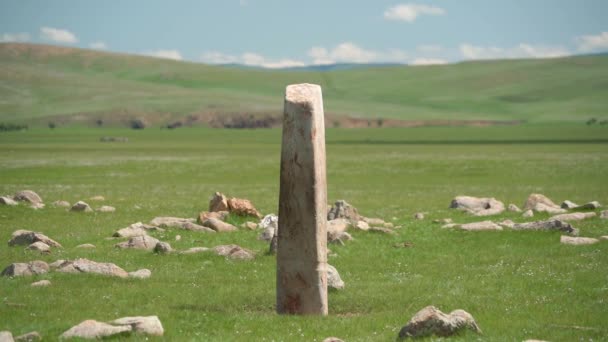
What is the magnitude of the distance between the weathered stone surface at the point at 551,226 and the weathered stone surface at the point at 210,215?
32.4ft

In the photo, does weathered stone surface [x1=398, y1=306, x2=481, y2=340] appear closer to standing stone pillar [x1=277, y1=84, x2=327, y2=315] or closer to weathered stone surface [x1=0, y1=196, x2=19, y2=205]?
standing stone pillar [x1=277, y1=84, x2=327, y2=315]

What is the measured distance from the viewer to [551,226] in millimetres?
27766

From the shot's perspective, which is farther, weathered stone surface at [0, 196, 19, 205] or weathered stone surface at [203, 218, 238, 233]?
weathered stone surface at [0, 196, 19, 205]

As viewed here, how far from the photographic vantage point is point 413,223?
3231 centimetres

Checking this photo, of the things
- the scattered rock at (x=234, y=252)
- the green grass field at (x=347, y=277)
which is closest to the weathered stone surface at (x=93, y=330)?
the green grass field at (x=347, y=277)

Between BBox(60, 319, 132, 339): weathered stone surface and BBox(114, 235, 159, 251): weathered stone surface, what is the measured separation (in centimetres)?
1056

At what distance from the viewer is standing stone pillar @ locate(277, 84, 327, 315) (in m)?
17.1

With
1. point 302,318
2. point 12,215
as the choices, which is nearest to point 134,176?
point 12,215

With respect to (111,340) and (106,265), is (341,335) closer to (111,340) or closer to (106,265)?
(111,340)

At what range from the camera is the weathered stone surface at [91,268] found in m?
20.4

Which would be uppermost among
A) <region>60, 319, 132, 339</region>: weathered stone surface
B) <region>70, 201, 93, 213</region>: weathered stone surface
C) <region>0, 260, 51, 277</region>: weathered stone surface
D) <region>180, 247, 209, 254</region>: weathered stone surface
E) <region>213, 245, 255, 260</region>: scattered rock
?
<region>60, 319, 132, 339</region>: weathered stone surface

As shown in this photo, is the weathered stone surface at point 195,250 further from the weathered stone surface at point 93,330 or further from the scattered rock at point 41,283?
the weathered stone surface at point 93,330

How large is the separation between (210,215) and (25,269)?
11.5m

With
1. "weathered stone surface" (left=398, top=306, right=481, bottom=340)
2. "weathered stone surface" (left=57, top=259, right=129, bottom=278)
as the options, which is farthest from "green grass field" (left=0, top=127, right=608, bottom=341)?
"weathered stone surface" (left=57, top=259, right=129, bottom=278)
